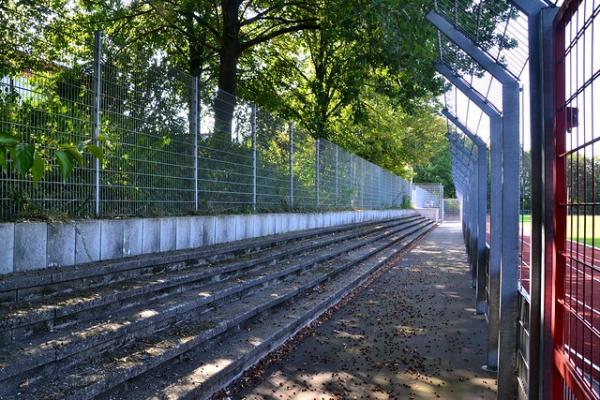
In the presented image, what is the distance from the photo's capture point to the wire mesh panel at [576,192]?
1958 millimetres

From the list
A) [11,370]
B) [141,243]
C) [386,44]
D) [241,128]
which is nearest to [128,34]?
[241,128]

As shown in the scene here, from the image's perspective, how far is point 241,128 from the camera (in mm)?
10625

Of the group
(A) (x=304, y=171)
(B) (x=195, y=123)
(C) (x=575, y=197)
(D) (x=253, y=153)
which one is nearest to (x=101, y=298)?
(C) (x=575, y=197)

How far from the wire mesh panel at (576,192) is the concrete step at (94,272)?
13.0 ft

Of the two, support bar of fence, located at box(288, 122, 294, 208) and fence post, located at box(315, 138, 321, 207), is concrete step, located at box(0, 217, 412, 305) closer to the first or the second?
support bar of fence, located at box(288, 122, 294, 208)

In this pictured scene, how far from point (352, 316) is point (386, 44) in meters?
5.21

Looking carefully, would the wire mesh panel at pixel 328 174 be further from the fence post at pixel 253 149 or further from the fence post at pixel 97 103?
the fence post at pixel 97 103

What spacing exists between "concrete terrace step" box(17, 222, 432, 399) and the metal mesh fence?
151 cm

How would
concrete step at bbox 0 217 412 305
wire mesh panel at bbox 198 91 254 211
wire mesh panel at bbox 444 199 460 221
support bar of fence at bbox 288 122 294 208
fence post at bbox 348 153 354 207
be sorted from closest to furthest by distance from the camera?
concrete step at bbox 0 217 412 305 < wire mesh panel at bbox 198 91 254 211 < support bar of fence at bbox 288 122 294 208 < fence post at bbox 348 153 354 207 < wire mesh panel at bbox 444 199 460 221

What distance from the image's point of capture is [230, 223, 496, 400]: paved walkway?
489 centimetres

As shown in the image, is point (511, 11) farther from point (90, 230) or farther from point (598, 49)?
point (90, 230)

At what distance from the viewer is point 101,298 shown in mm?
4770

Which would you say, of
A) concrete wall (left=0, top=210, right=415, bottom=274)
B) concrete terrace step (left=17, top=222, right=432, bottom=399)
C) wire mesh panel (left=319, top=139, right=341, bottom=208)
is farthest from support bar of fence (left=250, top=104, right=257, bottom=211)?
wire mesh panel (left=319, top=139, right=341, bottom=208)

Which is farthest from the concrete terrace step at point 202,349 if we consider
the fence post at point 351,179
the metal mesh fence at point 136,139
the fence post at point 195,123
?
the fence post at point 351,179
